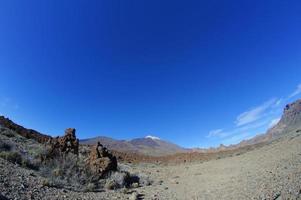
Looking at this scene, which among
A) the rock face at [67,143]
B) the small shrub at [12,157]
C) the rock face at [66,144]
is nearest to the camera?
the small shrub at [12,157]

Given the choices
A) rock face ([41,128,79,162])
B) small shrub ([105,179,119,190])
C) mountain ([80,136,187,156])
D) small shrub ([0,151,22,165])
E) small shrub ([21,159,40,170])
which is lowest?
small shrub ([105,179,119,190])

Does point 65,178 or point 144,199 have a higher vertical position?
point 65,178

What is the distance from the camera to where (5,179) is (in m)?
8.73

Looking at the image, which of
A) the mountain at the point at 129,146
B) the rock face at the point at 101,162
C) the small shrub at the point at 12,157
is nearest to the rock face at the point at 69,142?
the rock face at the point at 101,162

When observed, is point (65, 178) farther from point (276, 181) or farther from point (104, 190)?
point (276, 181)

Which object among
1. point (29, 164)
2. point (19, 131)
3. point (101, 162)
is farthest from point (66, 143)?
point (19, 131)

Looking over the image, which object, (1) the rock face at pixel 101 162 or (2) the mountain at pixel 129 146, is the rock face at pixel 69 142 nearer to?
(1) the rock face at pixel 101 162

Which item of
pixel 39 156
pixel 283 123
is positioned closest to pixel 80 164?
pixel 39 156

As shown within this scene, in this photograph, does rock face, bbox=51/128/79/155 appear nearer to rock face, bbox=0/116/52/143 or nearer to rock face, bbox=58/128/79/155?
rock face, bbox=58/128/79/155

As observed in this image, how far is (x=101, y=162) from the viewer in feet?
51.3

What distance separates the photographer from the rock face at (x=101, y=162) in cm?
1509

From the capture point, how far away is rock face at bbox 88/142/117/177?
49.5 ft

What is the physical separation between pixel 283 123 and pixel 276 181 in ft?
642

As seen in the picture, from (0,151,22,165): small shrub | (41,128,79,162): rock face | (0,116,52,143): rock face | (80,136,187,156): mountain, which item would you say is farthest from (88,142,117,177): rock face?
(80,136,187,156): mountain
